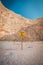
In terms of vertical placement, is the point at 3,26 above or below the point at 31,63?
above

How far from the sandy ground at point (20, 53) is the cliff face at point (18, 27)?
0.16 m

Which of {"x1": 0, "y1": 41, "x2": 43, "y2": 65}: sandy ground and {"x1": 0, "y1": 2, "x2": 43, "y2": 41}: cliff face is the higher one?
{"x1": 0, "y1": 2, "x2": 43, "y2": 41}: cliff face

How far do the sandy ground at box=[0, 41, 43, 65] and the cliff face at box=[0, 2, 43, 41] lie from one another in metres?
0.16

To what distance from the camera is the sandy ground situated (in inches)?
158

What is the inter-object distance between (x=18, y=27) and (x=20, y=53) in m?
0.68

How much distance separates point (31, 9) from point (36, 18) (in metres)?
0.30

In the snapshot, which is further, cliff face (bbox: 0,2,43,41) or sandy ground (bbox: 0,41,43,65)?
cliff face (bbox: 0,2,43,41)

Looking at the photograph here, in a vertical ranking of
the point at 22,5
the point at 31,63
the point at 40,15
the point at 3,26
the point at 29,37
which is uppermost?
the point at 22,5

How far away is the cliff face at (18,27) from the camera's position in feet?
13.7

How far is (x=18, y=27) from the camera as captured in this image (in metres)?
4.23

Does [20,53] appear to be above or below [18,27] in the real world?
below

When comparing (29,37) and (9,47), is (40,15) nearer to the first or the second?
(29,37)

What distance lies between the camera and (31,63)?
3984mm

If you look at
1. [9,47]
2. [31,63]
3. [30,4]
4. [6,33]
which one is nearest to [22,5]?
[30,4]
